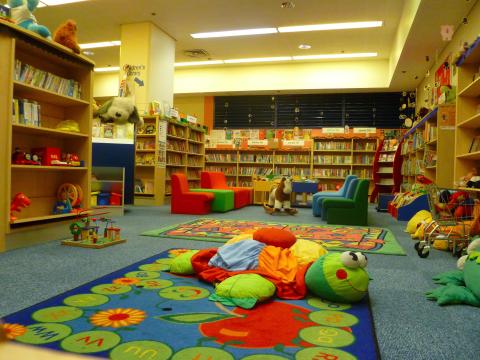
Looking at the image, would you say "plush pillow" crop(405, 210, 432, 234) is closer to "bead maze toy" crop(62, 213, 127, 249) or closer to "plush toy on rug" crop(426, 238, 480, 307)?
"plush toy on rug" crop(426, 238, 480, 307)

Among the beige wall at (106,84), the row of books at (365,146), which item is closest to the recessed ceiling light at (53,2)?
the beige wall at (106,84)

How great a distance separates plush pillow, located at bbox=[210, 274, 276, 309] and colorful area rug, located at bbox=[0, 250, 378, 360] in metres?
0.06

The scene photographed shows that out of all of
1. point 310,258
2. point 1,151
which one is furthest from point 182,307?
point 1,151

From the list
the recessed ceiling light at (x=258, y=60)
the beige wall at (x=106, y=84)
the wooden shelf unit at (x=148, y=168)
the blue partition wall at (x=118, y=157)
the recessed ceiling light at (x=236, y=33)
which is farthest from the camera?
the beige wall at (x=106, y=84)

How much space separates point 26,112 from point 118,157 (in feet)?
11.8

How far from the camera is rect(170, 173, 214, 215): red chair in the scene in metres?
7.57

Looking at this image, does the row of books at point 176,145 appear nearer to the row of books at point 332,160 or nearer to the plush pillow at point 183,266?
the row of books at point 332,160

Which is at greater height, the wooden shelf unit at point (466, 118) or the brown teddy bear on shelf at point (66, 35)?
the brown teddy bear on shelf at point (66, 35)

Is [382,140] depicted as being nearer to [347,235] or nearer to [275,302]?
[347,235]

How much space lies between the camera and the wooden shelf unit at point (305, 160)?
11922mm

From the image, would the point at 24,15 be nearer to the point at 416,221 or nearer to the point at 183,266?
the point at 183,266

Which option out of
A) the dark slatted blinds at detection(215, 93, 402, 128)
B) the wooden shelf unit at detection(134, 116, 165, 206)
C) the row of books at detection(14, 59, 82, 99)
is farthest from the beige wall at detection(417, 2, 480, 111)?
the wooden shelf unit at detection(134, 116, 165, 206)

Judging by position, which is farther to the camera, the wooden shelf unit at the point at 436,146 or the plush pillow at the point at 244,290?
the wooden shelf unit at the point at 436,146

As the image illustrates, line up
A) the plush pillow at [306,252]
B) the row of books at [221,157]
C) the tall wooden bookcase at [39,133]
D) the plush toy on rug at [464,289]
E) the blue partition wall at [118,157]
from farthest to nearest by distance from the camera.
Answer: the row of books at [221,157] → the blue partition wall at [118,157] → the tall wooden bookcase at [39,133] → the plush pillow at [306,252] → the plush toy on rug at [464,289]
